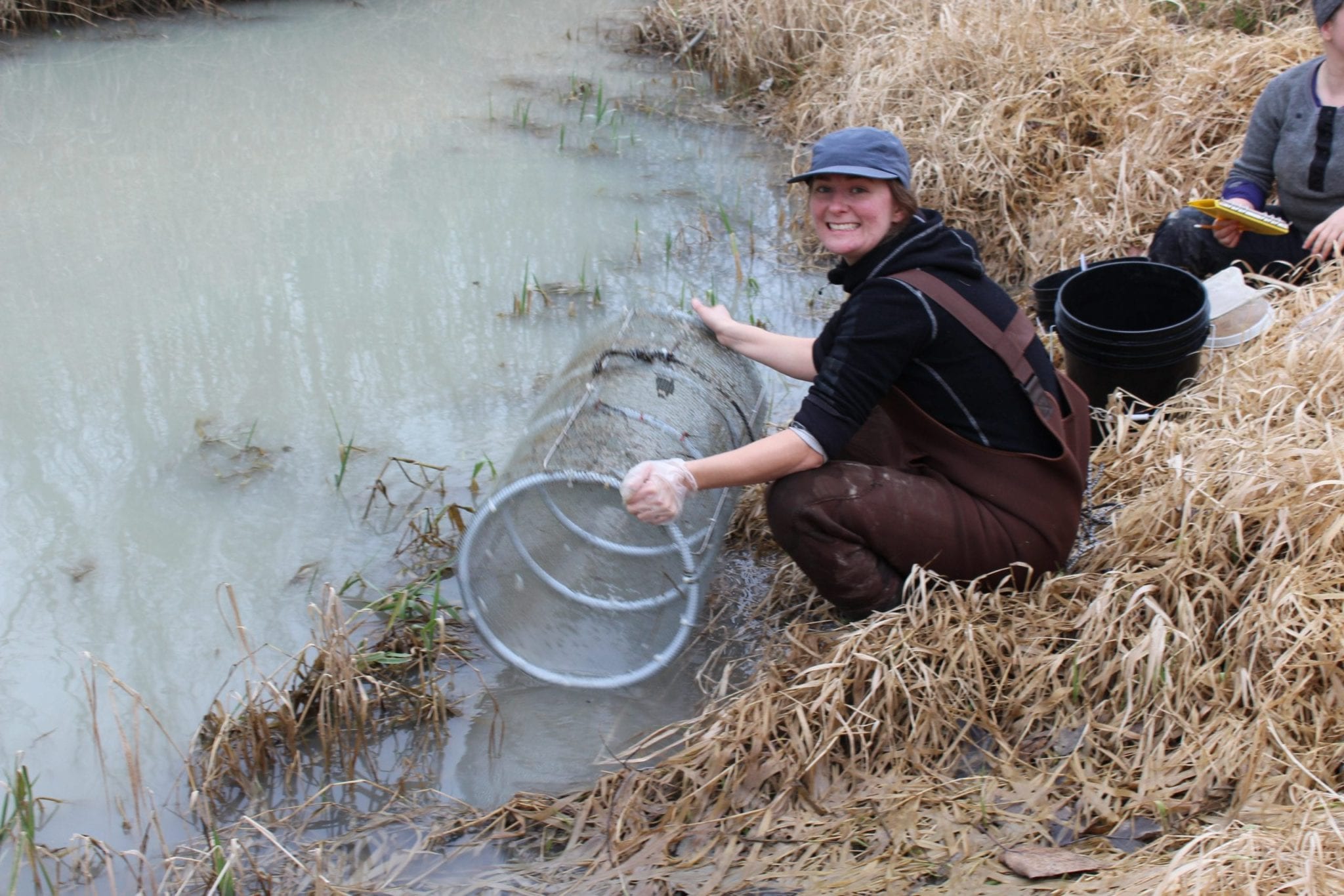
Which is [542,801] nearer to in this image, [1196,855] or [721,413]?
[721,413]

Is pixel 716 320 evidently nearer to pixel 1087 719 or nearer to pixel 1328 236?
pixel 1087 719

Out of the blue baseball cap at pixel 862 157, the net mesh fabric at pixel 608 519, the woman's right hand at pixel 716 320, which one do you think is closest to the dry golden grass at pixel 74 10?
the net mesh fabric at pixel 608 519

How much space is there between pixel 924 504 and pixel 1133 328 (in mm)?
1636

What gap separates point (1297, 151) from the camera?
4109 millimetres

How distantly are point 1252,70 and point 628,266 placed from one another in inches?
120

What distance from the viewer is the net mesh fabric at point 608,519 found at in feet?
10.3

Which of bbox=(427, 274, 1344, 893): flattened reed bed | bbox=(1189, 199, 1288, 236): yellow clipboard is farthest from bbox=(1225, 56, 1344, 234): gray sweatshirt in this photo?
bbox=(427, 274, 1344, 893): flattened reed bed

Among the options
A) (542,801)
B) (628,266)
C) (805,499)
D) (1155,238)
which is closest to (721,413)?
(805,499)

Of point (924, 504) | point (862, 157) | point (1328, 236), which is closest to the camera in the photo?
point (862, 157)

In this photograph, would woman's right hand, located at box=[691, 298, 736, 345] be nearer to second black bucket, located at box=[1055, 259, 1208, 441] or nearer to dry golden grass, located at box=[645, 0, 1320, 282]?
second black bucket, located at box=[1055, 259, 1208, 441]

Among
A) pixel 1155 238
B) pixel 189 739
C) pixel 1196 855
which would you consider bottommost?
pixel 189 739

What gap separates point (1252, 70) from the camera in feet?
18.1

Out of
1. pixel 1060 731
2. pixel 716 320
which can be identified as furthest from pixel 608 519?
pixel 1060 731

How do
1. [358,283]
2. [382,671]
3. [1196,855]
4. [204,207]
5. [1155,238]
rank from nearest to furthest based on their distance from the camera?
1. [1196,855]
2. [382,671]
3. [1155,238]
4. [358,283]
5. [204,207]
